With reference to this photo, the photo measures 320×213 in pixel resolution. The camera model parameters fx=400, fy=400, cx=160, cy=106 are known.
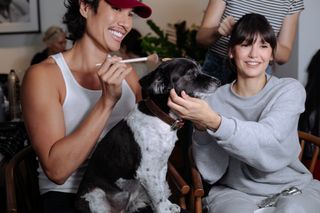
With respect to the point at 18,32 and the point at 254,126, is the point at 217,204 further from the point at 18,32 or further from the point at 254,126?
the point at 18,32

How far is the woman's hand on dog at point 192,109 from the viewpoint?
1.15m

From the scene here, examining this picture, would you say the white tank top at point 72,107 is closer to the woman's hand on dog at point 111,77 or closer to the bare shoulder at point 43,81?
the bare shoulder at point 43,81

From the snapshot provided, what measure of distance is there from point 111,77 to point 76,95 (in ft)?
0.84

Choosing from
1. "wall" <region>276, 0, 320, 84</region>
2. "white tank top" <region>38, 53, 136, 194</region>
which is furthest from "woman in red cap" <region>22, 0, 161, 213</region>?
"wall" <region>276, 0, 320, 84</region>

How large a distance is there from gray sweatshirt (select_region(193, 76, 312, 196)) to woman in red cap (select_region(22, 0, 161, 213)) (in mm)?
337

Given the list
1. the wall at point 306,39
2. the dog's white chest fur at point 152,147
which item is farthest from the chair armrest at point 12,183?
the wall at point 306,39

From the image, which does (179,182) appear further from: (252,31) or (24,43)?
(24,43)

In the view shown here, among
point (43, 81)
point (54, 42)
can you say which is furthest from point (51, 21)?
point (43, 81)

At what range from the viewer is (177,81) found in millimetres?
1241

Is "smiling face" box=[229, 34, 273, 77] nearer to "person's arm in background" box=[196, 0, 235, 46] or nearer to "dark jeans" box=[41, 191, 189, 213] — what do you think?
"person's arm in background" box=[196, 0, 235, 46]

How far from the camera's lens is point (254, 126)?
4.19 ft

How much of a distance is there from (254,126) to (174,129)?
260 millimetres

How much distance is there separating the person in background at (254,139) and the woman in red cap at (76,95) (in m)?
0.30

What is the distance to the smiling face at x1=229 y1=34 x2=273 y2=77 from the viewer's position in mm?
1442
